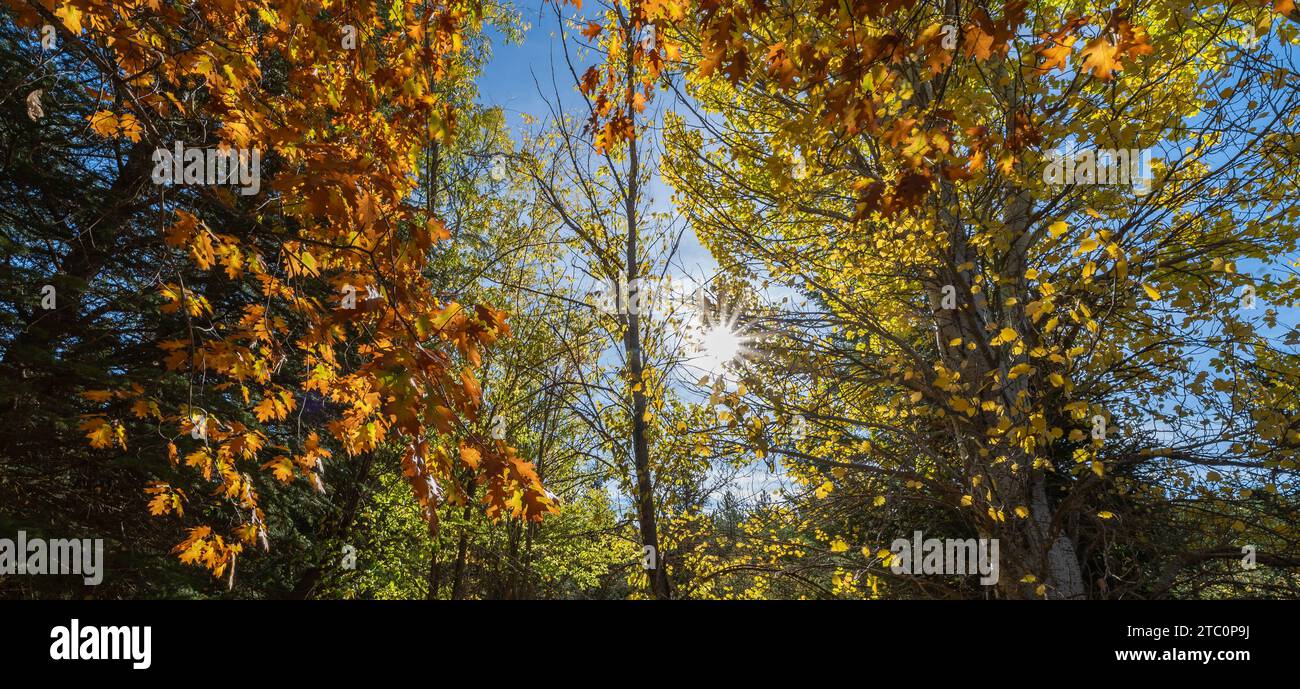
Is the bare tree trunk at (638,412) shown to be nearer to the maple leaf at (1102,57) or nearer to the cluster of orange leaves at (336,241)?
the cluster of orange leaves at (336,241)

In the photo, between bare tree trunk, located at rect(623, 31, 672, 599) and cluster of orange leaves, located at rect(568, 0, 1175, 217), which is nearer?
cluster of orange leaves, located at rect(568, 0, 1175, 217)

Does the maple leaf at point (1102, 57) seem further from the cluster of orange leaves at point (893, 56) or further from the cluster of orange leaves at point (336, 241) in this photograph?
the cluster of orange leaves at point (336, 241)

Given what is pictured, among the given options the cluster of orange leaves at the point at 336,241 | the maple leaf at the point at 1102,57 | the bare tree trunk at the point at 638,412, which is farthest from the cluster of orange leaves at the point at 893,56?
the bare tree trunk at the point at 638,412

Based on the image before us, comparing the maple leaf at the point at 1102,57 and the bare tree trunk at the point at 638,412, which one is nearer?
the maple leaf at the point at 1102,57

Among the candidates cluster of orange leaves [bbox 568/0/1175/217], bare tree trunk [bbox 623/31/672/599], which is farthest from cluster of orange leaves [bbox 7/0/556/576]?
bare tree trunk [bbox 623/31/672/599]

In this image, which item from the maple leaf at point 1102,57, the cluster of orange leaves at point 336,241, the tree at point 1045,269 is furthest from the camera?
the tree at point 1045,269

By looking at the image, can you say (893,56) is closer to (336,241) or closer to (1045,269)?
(336,241)

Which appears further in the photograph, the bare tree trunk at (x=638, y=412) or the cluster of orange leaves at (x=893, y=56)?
the bare tree trunk at (x=638, y=412)

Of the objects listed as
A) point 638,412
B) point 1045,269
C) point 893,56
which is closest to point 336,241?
point 638,412

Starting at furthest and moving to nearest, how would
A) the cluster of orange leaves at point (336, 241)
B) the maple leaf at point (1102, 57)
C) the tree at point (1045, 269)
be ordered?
the tree at point (1045, 269) < the cluster of orange leaves at point (336, 241) < the maple leaf at point (1102, 57)

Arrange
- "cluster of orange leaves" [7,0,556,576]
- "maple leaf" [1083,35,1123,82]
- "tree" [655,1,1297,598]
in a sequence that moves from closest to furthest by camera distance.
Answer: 1. "maple leaf" [1083,35,1123,82]
2. "cluster of orange leaves" [7,0,556,576]
3. "tree" [655,1,1297,598]

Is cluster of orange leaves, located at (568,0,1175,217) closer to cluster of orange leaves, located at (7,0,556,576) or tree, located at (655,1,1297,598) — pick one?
tree, located at (655,1,1297,598)
